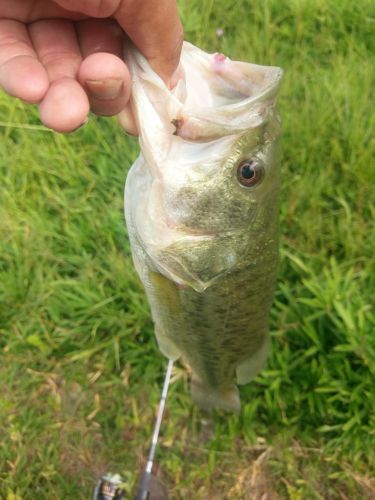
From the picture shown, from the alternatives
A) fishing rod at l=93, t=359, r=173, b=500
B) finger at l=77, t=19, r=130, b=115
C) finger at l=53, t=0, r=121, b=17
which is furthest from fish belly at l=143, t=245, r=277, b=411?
finger at l=53, t=0, r=121, b=17

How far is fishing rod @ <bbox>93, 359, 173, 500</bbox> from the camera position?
2.51 m

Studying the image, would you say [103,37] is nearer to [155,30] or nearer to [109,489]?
[155,30]

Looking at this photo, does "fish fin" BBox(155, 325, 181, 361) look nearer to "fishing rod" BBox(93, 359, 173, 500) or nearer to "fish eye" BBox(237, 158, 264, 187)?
"fishing rod" BBox(93, 359, 173, 500)

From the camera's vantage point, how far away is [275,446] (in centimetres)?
274

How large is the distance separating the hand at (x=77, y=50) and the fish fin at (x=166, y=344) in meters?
1.05

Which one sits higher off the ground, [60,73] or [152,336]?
[60,73]

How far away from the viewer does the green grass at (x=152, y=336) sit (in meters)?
2.66

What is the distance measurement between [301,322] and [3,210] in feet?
6.46

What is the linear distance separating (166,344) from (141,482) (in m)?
0.79

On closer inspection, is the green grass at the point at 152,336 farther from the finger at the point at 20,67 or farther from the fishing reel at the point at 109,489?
the finger at the point at 20,67

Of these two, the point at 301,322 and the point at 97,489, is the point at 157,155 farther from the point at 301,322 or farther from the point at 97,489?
the point at 97,489

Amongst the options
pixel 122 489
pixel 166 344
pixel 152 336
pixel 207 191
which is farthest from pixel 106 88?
pixel 122 489

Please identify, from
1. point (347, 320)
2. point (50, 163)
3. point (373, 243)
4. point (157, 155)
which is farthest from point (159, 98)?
point (50, 163)

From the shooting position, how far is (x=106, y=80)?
1.37m
